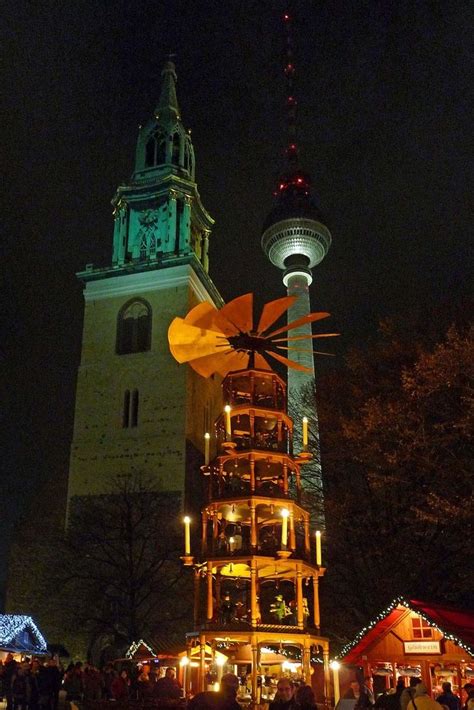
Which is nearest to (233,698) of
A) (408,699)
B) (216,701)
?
(216,701)

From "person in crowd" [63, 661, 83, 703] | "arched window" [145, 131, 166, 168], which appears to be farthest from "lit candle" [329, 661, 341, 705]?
"arched window" [145, 131, 166, 168]

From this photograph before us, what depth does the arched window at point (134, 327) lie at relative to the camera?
46469 mm

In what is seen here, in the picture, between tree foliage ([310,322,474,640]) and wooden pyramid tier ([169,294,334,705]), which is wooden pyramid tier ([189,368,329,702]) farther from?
tree foliage ([310,322,474,640])

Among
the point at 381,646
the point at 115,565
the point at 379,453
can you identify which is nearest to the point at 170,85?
the point at 115,565

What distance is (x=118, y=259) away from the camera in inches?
1964

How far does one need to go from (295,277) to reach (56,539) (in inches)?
1455

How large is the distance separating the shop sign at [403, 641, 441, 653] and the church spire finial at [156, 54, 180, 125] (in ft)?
163

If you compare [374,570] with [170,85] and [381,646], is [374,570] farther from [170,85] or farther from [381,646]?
[170,85]

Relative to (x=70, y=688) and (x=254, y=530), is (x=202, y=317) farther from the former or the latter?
(x=70, y=688)

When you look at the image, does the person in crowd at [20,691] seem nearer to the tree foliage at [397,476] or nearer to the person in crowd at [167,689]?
the person in crowd at [167,689]

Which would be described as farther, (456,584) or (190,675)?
(456,584)

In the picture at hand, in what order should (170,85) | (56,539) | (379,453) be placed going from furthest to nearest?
(170,85), (56,539), (379,453)

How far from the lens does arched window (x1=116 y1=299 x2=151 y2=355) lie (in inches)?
1829

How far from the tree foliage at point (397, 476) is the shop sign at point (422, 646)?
3639 mm
